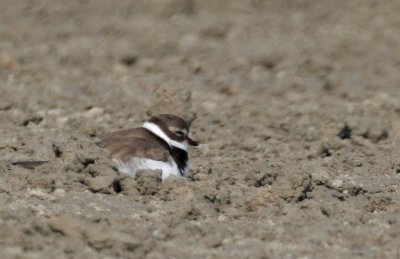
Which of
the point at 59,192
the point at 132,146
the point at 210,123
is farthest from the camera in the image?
the point at 210,123

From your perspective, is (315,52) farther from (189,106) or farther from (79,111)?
Answer: (79,111)

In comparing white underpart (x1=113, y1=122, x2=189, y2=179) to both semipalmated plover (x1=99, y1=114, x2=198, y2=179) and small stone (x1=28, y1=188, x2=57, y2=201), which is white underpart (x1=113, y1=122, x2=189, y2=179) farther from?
small stone (x1=28, y1=188, x2=57, y2=201)

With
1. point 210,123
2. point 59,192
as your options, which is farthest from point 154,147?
point 210,123

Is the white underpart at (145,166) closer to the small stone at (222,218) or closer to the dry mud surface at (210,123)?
the dry mud surface at (210,123)

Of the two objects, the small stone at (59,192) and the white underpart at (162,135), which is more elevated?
the small stone at (59,192)

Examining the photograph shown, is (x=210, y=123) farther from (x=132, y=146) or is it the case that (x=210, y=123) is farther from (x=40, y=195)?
(x=40, y=195)

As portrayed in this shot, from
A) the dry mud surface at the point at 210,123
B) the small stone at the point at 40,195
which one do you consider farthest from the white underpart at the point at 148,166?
the small stone at the point at 40,195
